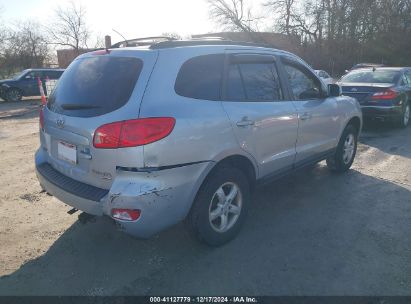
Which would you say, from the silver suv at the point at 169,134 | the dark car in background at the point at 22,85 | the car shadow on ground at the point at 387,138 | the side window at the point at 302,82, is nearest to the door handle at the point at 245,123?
the silver suv at the point at 169,134

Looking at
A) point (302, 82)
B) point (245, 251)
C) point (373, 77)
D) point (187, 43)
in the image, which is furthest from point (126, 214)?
point (373, 77)

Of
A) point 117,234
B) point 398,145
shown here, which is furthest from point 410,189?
point 117,234

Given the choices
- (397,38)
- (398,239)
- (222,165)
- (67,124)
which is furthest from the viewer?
(397,38)

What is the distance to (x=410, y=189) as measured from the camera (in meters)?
4.77

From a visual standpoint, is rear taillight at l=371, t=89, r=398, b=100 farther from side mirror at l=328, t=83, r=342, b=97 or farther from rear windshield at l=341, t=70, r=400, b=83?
side mirror at l=328, t=83, r=342, b=97

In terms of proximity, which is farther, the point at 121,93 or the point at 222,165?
the point at 222,165

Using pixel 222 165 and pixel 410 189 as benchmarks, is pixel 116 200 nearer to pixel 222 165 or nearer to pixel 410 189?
pixel 222 165

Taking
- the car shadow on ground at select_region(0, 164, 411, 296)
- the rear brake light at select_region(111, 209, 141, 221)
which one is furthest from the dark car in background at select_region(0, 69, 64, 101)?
the rear brake light at select_region(111, 209, 141, 221)

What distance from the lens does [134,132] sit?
253cm

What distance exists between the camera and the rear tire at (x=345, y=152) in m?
5.21

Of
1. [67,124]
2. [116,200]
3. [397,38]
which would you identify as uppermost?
[397,38]

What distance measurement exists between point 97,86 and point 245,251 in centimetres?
200

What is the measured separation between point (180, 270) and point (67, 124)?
158 centimetres

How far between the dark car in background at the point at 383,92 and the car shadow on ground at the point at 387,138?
1.07ft
